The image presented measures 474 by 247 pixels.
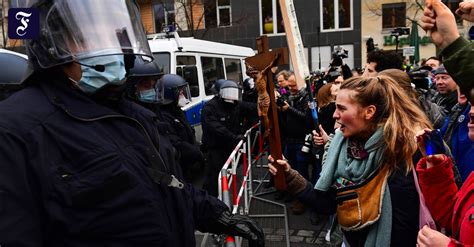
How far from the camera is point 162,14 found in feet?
82.5

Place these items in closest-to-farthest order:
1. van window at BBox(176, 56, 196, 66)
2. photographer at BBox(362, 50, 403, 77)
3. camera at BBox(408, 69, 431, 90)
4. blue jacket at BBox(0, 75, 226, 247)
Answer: blue jacket at BBox(0, 75, 226, 247) < camera at BBox(408, 69, 431, 90) < photographer at BBox(362, 50, 403, 77) < van window at BBox(176, 56, 196, 66)

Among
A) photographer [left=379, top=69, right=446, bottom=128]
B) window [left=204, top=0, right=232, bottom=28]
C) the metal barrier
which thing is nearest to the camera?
photographer [left=379, top=69, right=446, bottom=128]

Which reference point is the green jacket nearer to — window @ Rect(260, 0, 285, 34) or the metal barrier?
the metal barrier

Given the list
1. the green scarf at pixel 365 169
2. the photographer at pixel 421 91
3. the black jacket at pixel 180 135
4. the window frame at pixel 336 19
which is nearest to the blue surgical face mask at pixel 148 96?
the black jacket at pixel 180 135

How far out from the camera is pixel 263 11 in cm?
2452

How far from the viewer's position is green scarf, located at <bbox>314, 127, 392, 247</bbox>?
2.11 meters

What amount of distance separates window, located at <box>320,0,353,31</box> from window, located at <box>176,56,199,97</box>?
1676 cm

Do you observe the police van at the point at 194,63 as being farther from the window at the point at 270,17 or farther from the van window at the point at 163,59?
the window at the point at 270,17

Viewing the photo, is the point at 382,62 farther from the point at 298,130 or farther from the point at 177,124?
the point at 177,124

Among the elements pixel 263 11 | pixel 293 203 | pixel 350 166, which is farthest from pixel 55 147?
pixel 263 11

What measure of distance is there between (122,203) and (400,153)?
1429mm

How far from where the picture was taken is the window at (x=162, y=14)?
2419 centimetres

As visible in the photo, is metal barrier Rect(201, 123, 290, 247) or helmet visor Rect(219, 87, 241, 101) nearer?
metal barrier Rect(201, 123, 290, 247)

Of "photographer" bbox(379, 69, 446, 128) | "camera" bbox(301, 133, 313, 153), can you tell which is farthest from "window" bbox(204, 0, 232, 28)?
"photographer" bbox(379, 69, 446, 128)
